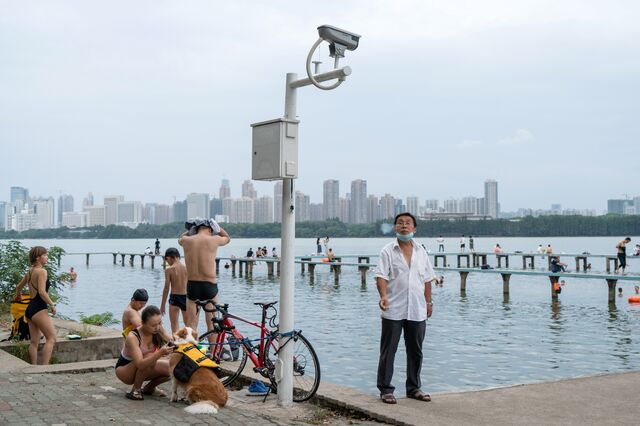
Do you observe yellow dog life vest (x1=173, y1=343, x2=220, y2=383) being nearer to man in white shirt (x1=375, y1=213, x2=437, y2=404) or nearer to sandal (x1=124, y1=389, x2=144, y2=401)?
sandal (x1=124, y1=389, x2=144, y2=401)

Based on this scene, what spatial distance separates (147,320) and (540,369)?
292 inches

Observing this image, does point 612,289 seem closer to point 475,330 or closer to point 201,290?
point 475,330

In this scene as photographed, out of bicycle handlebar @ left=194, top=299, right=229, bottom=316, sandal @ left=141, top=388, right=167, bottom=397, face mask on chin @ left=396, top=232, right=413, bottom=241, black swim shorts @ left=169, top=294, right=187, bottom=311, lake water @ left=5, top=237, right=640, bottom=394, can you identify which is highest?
face mask on chin @ left=396, top=232, right=413, bottom=241

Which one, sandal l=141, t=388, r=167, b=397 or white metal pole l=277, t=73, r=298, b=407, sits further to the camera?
sandal l=141, t=388, r=167, b=397

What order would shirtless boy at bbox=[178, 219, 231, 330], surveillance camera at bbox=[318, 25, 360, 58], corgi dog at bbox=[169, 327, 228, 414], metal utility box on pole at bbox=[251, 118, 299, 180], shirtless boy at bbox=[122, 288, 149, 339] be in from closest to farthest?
1. corgi dog at bbox=[169, 327, 228, 414]
2. surveillance camera at bbox=[318, 25, 360, 58]
3. metal utility box on pole at bbox=[251, 118, 299, 180]
4. shirtless boy at bbox=[122, 288, 149, 339]
5. shirtless boy at bbox=[178, 219, 231, 330]

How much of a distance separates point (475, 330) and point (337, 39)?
41.6ft

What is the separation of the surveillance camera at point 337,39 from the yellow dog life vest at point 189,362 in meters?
3.01

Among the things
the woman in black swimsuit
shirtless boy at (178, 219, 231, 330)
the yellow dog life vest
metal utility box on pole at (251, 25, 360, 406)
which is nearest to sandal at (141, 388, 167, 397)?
the yellow dog life vest

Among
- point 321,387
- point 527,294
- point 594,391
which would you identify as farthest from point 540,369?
point 527,294

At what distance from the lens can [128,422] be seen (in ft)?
19.1

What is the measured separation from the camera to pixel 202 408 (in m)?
6.18

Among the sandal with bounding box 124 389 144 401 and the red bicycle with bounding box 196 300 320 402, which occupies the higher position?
the red bicycle with bounding box 196 300 320 402

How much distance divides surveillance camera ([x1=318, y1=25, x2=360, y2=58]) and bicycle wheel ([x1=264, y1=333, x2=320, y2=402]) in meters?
2.70

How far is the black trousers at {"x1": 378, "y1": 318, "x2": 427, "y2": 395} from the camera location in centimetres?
677
